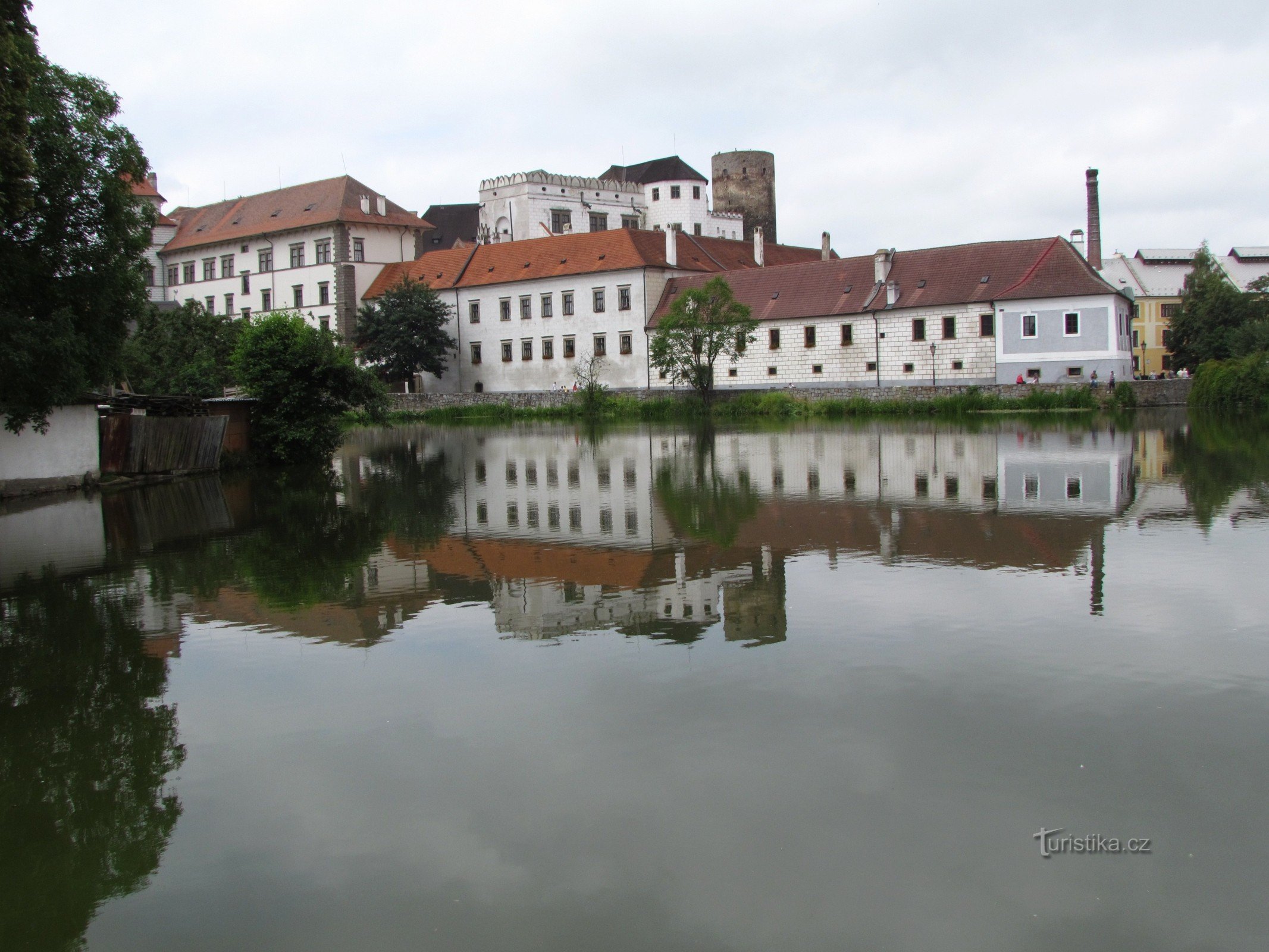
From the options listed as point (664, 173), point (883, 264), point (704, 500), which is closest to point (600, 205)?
point (664, 173)

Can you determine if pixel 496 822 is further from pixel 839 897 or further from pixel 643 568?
pixel 643 568

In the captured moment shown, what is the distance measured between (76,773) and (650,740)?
3.17 meters

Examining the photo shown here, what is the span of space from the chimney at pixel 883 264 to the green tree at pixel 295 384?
32494 mm

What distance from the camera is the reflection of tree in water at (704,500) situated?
551 inches

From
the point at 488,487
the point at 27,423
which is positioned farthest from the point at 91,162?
the point at 488,487

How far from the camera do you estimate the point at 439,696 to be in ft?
24.1

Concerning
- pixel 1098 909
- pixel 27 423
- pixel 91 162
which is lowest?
pixel 1098 909

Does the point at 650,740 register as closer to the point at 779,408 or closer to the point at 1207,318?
the point at 779,408

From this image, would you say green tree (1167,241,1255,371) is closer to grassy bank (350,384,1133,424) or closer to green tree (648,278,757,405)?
grassy bank (350,384,1133,424)

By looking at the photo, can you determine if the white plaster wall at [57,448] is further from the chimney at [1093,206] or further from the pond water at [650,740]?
the chimney at [1093,206]

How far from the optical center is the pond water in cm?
466

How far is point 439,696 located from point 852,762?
2769mm

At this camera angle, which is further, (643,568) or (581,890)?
(643,568)

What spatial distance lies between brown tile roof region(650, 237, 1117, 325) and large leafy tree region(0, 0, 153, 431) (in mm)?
38239
